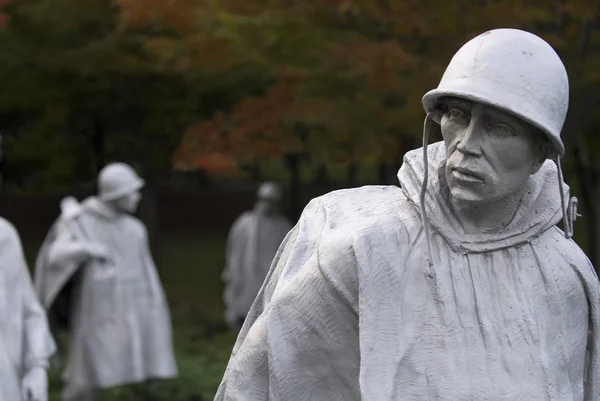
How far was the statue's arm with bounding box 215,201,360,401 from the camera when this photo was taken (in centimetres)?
405

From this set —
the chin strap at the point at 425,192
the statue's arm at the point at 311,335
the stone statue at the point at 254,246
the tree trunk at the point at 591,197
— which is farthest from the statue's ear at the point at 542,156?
the stone statue at the point at 254,246

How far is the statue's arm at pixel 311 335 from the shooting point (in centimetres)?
405

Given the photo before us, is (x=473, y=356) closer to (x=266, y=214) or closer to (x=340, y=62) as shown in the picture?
(x=340, y=62)

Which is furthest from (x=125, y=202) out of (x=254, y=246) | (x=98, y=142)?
(x=98, y=142)

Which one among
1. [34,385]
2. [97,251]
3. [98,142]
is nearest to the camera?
[34,385]

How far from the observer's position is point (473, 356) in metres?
3.88

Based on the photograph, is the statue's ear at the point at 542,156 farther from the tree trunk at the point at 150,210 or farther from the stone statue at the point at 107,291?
the tree trunk at the point at 150,210

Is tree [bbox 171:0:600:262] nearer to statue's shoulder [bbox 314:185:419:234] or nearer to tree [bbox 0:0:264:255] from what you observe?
tree [bbox 0:0:264:255]

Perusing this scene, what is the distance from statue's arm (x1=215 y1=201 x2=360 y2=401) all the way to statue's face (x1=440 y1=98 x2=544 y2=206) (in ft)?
1.07

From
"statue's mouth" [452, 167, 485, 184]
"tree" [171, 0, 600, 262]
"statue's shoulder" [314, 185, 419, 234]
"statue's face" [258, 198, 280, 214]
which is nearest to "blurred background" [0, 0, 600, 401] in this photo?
"tree" [171, 0, 600, 262]

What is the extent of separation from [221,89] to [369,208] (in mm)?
19367

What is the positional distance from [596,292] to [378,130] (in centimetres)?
1190

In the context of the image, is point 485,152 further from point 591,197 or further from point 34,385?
point 591,197

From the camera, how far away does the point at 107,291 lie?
15383 millimetres
